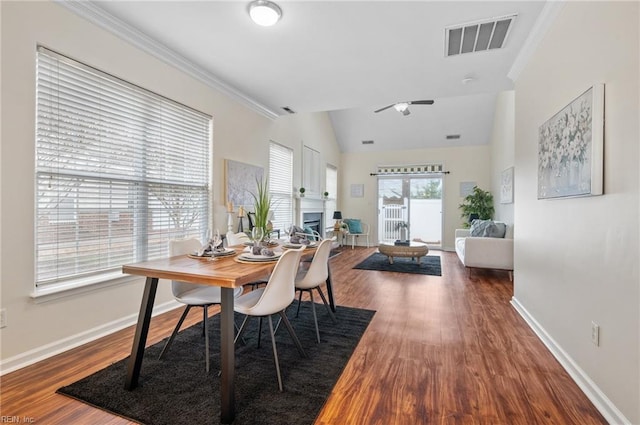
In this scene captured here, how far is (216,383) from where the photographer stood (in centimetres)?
182

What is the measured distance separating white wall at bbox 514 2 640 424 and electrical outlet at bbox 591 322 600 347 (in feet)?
0.10

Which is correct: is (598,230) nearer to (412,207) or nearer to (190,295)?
(190,295)

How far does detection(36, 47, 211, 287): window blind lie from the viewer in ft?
7.12

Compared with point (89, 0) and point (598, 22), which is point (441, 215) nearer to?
point (598, 22)

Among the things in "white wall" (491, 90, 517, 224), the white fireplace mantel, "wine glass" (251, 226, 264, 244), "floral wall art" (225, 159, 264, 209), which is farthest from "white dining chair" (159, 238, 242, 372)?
"white wall" (491, 90, 517, 224)

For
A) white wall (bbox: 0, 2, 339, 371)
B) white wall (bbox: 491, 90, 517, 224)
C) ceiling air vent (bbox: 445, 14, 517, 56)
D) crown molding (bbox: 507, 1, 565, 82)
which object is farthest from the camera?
white wall (bbox: 491, 90, 517, 224)

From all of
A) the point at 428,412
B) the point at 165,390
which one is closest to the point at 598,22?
the point at 428,412

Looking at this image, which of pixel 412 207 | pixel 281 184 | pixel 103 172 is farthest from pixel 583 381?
pixel 412 207

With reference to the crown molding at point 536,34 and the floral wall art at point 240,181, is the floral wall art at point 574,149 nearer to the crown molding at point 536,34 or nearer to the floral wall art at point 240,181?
the crown molding at point 536,34

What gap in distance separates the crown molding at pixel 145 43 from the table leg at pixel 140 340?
2.18 meters

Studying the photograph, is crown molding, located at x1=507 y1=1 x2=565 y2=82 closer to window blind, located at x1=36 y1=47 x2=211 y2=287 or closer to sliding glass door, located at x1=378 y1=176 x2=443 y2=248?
window blind, located at x1=36 y1=47 x2=211 y2=287

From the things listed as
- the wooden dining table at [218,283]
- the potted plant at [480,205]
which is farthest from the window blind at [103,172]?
the potted plant at [480,205]

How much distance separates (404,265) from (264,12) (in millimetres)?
4715

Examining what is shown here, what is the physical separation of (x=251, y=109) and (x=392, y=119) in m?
4.22
